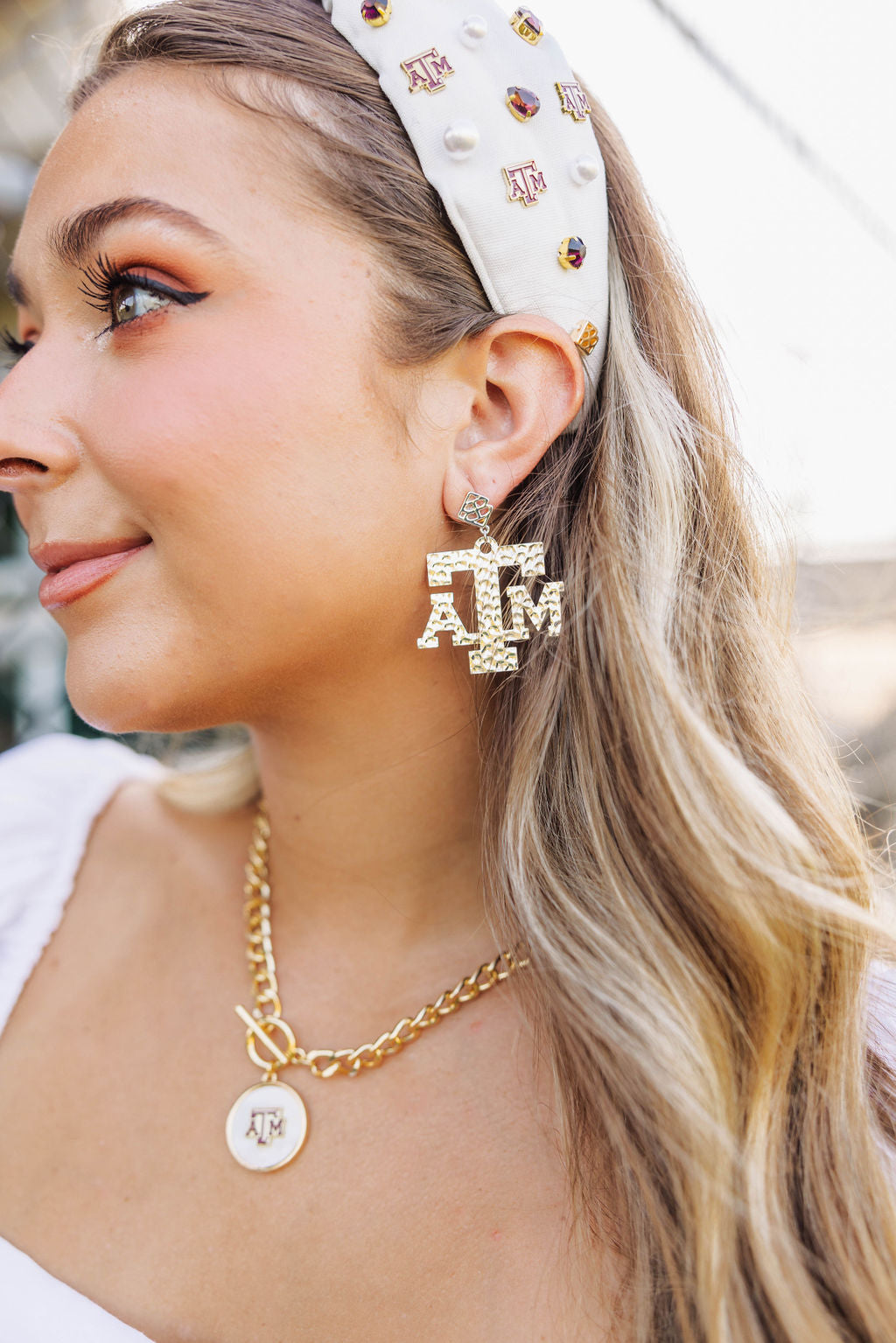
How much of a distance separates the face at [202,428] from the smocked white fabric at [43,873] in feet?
1.91

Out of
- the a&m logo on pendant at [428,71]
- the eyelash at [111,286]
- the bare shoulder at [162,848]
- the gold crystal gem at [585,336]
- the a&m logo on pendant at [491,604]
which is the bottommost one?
the bare shoulder at [162,848]

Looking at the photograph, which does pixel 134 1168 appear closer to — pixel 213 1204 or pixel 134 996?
pixel 213 1204

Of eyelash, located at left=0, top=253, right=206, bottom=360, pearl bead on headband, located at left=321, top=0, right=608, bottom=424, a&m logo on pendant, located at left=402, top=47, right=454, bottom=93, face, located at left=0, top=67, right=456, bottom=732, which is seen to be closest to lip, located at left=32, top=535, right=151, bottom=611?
face, located at left=0, top=67, right=456, bottom=732

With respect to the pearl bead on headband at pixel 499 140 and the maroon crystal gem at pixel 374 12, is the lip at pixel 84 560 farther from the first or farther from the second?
the maroon crystal gem at pixel 374 12

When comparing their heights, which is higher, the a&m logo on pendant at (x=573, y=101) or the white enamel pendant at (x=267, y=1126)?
the a&m logo on pendant at (x=573, y=101)

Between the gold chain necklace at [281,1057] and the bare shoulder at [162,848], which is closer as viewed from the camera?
the gold chain necklace at [281,1057]

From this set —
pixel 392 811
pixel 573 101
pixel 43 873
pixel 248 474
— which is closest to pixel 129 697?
pixel 248 474

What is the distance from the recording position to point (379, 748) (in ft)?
4.67

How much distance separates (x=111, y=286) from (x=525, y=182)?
0.61 m

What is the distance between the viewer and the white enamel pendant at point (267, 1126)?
1.29m

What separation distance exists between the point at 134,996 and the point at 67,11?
8.83ft

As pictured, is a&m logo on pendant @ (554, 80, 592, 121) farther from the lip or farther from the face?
the lip

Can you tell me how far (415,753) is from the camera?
144 cm

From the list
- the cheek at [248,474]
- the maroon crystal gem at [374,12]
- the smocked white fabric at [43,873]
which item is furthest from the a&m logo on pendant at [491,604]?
the smocked white fabric at [43,873]
